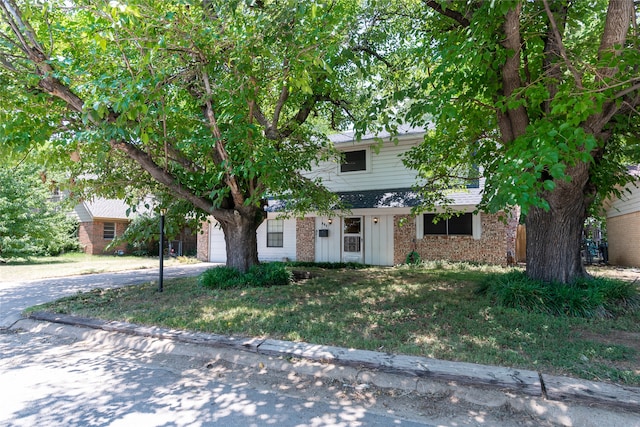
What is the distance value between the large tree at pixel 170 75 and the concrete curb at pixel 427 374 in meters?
2.88

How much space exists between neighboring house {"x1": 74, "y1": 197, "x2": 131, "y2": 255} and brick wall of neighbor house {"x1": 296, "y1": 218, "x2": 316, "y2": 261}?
37.7 ft

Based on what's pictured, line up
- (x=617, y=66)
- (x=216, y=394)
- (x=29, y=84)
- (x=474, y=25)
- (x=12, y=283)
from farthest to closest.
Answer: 1. (x=12, y=283)
2. (x=29, y=84)
3. (x=474, y=25)
4. (x=617, y=66)
5. (x=216, y=394)

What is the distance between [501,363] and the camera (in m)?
4.15

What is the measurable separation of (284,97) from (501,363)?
21.7 ft

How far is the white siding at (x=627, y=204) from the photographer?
1341 centimetres

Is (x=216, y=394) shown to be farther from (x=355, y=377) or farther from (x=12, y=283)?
(x=12, y=283)

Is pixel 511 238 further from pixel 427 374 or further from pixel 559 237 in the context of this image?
pixel 427 374

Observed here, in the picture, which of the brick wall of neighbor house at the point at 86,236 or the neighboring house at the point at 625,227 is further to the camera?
the brick wall of neighbor house at the point at 86,236

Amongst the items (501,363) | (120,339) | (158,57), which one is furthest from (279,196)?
(501,363)

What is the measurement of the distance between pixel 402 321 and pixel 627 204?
525 inches

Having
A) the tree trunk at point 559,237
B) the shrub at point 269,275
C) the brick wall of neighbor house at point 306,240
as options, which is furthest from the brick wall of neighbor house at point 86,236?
the tree trunk at point 559,237

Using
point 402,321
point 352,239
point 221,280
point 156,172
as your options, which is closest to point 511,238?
point 352,239

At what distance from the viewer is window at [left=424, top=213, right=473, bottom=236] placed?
543 inches

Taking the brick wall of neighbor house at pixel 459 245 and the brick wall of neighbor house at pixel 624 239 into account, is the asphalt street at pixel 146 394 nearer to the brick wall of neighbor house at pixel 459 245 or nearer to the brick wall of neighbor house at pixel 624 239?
the brick wall of neighbor house at pixel 459 245
